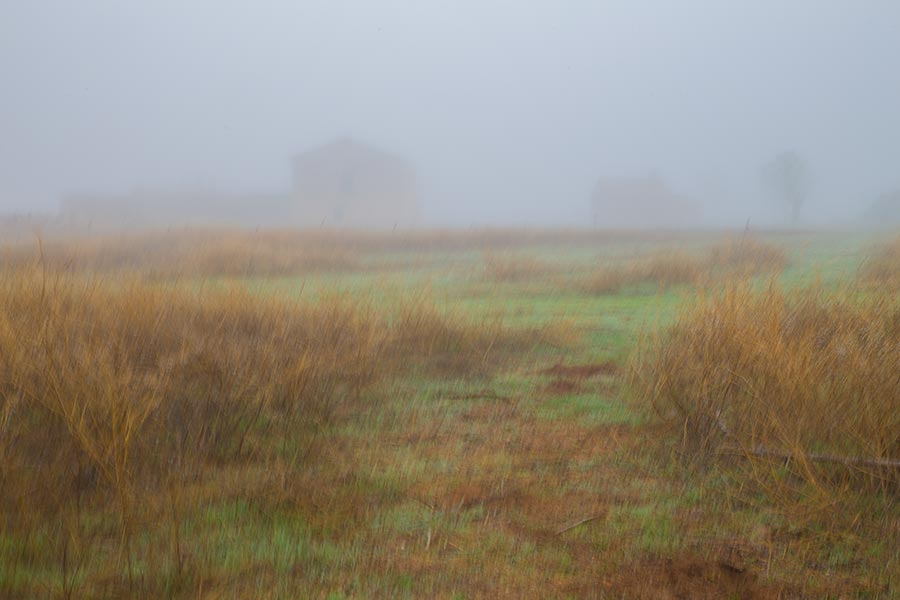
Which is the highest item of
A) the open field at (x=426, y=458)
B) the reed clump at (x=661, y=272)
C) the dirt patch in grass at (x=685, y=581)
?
the reed clump at (x=661, y=272)

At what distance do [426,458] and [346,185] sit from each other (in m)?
51.0

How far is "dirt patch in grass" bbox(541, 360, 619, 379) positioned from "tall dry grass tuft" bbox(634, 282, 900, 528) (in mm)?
1163

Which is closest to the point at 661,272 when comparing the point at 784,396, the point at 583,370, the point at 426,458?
the point at 583,370

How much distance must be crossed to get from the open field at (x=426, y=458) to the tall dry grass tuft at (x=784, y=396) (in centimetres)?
2

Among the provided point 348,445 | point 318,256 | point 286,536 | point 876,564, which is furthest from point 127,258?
point 876,564

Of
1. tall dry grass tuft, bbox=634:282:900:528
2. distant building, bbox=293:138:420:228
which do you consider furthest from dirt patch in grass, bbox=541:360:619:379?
distant building, bbox=293:138:420:228

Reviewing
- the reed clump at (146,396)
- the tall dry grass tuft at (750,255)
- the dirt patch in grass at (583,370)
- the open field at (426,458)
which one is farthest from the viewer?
the tall dry grass tuft at (750,255)

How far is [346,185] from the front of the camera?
2116 inches

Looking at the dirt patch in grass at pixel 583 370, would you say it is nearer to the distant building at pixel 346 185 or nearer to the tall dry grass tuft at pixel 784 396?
the tall dry grass tuft at pixel 784 396

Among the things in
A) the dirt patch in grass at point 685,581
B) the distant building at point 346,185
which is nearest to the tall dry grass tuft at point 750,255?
the dirt patch in grass at point 685,581

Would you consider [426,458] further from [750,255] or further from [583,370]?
[750,255]

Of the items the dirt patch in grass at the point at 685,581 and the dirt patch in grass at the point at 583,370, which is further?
the dirt patch in grass at the point at 583,370

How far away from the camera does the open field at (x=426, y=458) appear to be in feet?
9.02

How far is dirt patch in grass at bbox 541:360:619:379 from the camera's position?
6090mm
